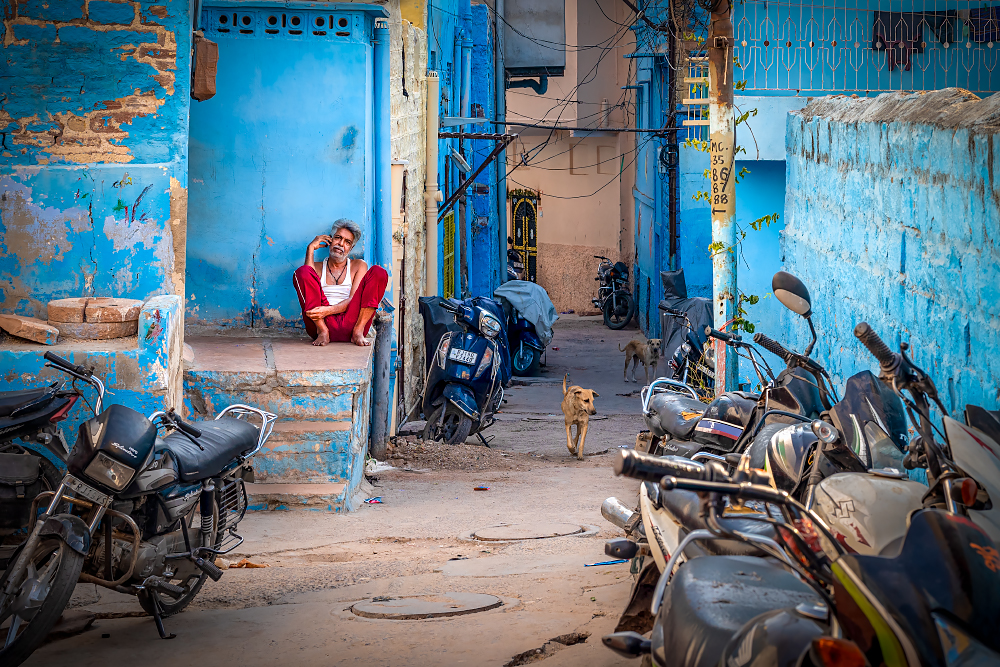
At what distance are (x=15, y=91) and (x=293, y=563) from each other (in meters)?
3.60

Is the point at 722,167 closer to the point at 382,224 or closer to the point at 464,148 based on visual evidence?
the point at 382,224

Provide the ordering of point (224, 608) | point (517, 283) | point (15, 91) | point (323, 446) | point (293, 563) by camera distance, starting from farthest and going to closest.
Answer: point (517, 283) < point (323, 446) < point (15, 91) < point (293, 563) < point (224, 608)

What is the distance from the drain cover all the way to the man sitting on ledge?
2.56m

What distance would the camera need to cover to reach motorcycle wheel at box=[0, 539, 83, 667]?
4.03m

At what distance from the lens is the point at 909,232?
543 centimetres

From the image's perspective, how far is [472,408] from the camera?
11.2 m

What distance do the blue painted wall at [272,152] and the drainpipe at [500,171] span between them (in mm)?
13533

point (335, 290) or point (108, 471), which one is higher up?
point (335, 290)

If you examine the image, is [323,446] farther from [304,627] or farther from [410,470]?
[304,627]

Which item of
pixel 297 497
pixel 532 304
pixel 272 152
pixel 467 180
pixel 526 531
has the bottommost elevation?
pixel 526 531

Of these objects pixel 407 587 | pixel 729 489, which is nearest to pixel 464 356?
pixel 407 587

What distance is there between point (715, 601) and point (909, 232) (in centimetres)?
351

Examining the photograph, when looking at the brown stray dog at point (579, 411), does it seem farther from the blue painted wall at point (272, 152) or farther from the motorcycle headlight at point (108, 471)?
the motorcycle headlight at point (108, 471)

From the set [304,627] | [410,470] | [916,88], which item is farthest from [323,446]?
[916,88]
